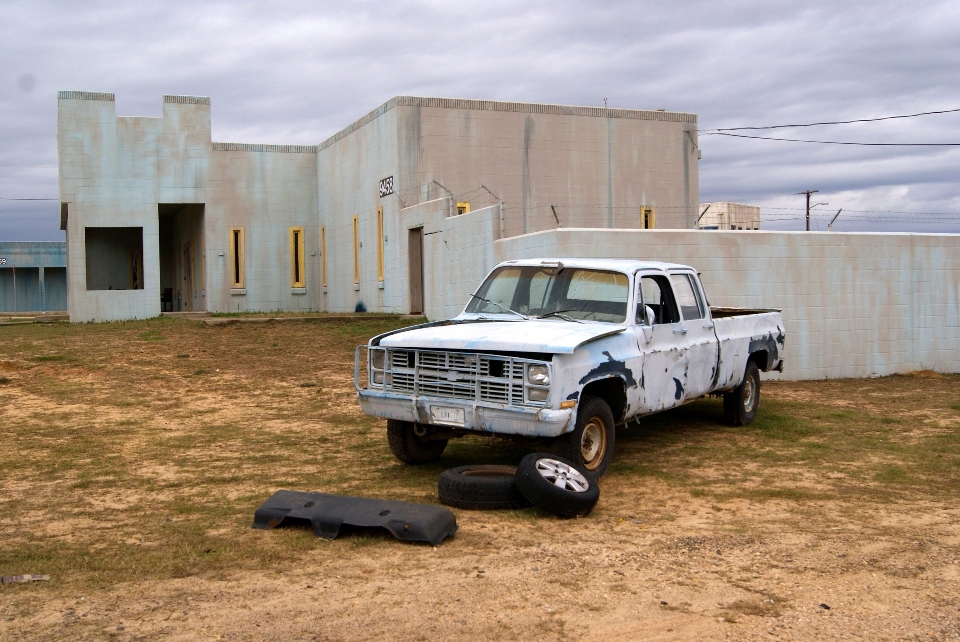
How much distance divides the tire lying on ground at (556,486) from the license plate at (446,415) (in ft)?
2.41

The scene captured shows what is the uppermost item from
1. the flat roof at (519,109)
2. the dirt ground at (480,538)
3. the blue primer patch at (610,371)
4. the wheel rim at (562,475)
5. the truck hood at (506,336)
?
the flat roof at (519,109)

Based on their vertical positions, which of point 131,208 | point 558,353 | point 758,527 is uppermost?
point 131,208

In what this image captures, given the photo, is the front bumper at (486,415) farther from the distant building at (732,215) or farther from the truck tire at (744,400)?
the distant building at (732,215)

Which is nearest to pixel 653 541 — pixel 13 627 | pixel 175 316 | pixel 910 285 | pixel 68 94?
pixel 13 627

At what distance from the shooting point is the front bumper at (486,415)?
681 cm

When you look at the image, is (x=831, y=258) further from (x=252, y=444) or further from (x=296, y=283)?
(x=296, y=283)

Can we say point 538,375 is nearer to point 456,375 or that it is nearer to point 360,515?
point 456,375

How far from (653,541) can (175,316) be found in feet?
83.1

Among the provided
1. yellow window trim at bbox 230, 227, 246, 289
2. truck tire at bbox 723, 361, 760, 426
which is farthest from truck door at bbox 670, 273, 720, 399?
yellow window trim at bbox 230, 227, 246, 289

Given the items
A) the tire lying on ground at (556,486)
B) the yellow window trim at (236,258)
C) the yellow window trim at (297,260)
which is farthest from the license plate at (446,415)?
the yellow window trim at (297,260)

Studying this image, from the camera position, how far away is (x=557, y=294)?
28.3 feet

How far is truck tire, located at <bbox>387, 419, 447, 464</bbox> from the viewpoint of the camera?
805cm

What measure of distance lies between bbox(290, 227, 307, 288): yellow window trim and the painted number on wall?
23.1ft

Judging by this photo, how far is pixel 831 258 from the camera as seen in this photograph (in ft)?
50.3
